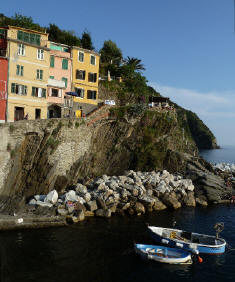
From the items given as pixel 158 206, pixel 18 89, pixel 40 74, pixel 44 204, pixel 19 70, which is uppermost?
pixel 40 74

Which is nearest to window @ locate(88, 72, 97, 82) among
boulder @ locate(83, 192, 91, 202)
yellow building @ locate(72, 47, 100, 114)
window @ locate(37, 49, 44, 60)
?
yellow building @ locate(72, 47, 100, 114)

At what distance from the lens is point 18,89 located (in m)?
40.6

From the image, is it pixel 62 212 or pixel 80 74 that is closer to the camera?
pixel 62 212

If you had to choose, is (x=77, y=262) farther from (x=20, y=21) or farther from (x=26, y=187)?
(x=20, y=21)

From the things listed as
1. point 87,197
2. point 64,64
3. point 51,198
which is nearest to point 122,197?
point 87,197

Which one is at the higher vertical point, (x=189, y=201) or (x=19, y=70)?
(x=19, y=70)

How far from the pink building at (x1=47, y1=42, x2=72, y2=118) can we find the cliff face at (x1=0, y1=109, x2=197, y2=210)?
6.18 m

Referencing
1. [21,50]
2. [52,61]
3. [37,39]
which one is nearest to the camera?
[21,50]

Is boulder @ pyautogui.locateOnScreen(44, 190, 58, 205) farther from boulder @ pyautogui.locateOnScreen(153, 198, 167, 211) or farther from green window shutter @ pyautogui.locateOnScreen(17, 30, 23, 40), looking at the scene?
green window shutter @ pyautogui.locateOnScreen(17, 30, 23, 40)

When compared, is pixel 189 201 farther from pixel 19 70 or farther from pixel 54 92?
pixel 19 70

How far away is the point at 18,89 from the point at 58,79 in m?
9.36

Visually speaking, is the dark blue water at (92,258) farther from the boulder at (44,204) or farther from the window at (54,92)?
the window at (54,92)

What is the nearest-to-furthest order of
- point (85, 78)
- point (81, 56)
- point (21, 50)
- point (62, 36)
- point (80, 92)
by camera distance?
point (21, 50) < point (81, 56) < point (80, 92) < point (85, 78) < point (62, 36)

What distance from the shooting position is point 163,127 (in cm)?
5553
